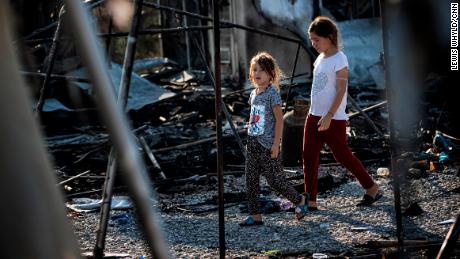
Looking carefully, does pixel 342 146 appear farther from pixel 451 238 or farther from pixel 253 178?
pixel 451 238

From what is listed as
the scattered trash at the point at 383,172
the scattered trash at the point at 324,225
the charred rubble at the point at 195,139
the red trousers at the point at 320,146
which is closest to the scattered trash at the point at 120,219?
the charred rubble at the point at 195,139

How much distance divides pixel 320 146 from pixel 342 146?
17 centimetres

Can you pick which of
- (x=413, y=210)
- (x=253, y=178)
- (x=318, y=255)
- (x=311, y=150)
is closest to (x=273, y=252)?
(x=318, y=255)

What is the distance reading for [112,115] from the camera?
6.18 feet

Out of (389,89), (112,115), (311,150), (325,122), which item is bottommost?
(311,150)

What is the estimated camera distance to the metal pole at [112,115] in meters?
1.84

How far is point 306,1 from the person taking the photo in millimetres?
14469

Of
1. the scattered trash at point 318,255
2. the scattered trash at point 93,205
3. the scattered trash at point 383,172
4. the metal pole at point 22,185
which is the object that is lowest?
the scattered trash at point 383,172

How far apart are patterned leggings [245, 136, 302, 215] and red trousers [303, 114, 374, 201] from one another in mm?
311

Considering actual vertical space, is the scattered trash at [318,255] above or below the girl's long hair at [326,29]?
below

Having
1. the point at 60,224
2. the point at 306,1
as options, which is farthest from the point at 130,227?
the point at 306,1

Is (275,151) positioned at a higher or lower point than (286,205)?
higher

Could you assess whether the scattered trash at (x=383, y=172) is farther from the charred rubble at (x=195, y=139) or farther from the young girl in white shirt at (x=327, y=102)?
the young girl in white shirt at (x=327, y=102)

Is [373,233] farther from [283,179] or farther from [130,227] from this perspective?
[130,227]
